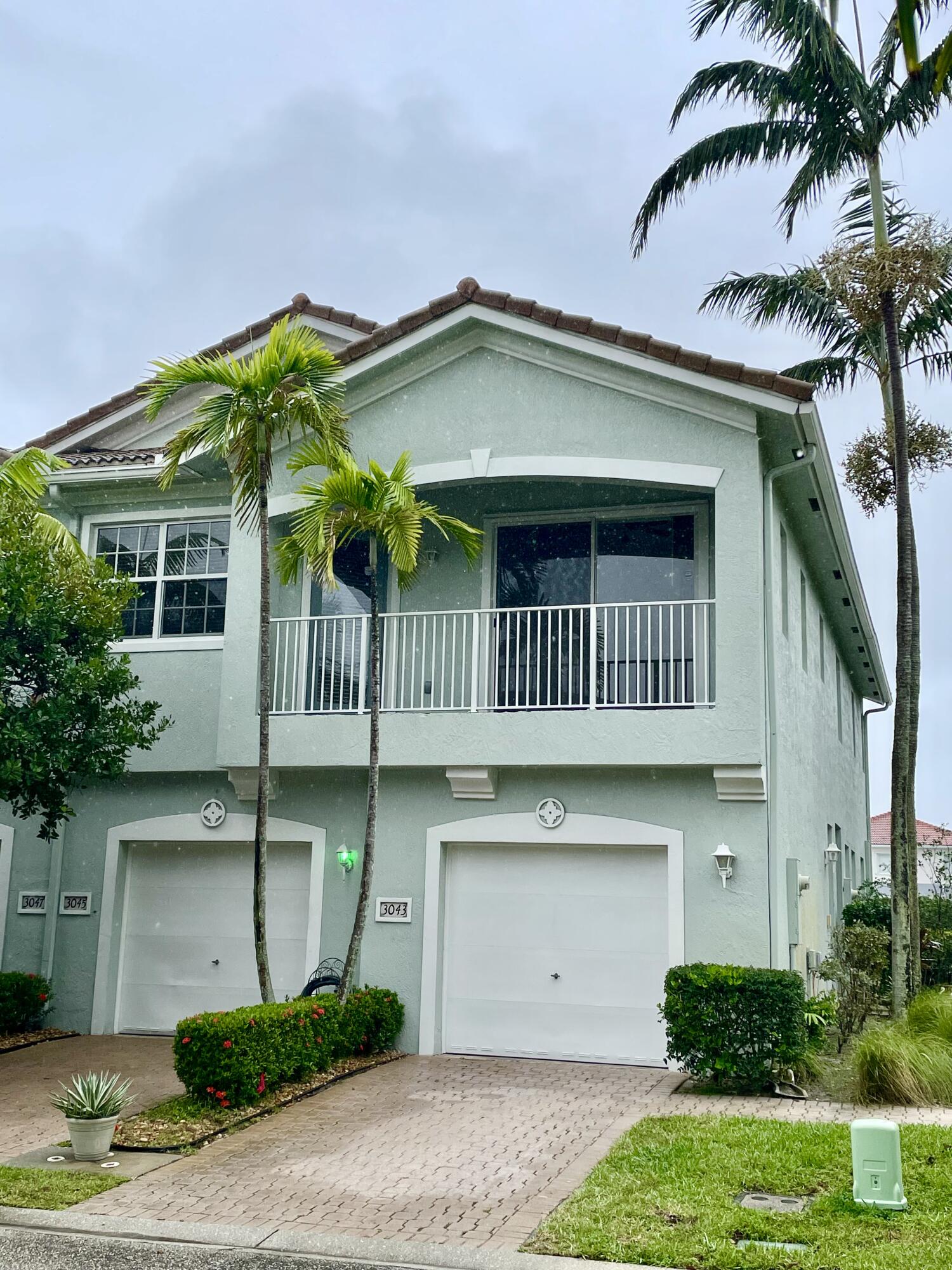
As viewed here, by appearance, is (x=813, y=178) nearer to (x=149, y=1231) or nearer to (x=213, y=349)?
(x=213, y=349)

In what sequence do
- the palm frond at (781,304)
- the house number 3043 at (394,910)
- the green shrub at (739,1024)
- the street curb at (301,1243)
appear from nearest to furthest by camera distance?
1. the street curb at (301,1243)
2. the green shrub at (739,1024)
3. the house number 3043 at (394,910)
4. the palm frond at (781,304)

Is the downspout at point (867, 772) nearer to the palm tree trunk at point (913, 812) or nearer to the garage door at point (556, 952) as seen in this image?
the palm tree trunk at point (913, 812)

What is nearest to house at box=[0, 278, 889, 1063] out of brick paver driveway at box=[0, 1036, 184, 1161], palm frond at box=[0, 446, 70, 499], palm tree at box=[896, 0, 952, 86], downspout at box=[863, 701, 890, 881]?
brick paver driveway at box=[0, 1036, 184, 1161]

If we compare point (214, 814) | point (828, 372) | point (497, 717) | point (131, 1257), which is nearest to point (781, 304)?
point (828, 372)

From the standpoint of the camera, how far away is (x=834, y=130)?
14297 millimetres

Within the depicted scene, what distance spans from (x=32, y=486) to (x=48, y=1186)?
20.7 ft

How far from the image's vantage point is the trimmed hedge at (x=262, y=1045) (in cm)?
957

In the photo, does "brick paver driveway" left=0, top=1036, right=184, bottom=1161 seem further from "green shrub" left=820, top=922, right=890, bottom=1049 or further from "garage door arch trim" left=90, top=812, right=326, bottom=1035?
"green shrub" left=820, top=922, right=890, bottom=1049

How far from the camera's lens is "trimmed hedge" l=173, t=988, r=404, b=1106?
9.57 m

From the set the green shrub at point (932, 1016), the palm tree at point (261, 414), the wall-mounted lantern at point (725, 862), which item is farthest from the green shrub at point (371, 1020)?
the green shrub at point (932, 1016)

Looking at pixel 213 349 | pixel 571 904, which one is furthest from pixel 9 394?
pixel 571 904

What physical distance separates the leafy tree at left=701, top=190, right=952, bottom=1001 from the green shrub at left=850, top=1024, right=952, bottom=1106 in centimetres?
309

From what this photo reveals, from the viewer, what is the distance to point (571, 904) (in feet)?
41.2

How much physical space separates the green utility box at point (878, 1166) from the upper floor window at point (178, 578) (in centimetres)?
947
